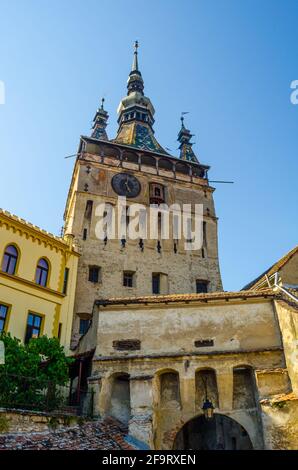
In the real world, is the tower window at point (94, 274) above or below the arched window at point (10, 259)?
above

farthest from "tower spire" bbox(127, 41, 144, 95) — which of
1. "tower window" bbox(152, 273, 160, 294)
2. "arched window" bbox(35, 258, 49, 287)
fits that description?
"arched window" bbox(35, 258, 49, 287)

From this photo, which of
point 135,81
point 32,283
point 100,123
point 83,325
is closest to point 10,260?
point 32,283

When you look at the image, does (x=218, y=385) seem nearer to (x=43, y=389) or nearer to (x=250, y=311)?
(x=250, y=311)

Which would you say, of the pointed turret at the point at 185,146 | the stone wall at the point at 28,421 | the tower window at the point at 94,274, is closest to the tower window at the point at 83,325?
the tower window at the point at 94,274

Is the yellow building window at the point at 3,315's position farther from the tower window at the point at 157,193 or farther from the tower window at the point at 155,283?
the tower window at the point at 157,193

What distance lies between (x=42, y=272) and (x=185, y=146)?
27.9 meters

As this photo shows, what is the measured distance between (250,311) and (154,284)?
1319cm

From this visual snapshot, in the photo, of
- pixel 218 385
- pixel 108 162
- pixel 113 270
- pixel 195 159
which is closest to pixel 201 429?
pixel 218 385

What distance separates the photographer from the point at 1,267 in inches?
808

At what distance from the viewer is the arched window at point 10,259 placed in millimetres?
20828

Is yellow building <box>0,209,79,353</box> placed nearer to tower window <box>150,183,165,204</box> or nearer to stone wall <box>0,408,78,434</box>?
stone wall <box>0,408,78,434</box>

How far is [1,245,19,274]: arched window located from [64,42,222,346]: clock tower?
5.89m

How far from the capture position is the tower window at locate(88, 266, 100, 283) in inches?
1116

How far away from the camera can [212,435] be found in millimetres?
22906
